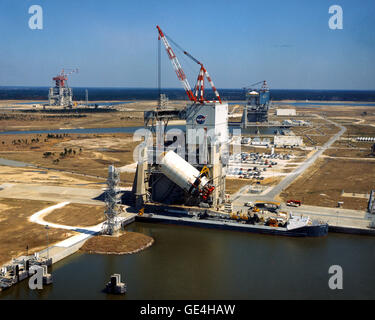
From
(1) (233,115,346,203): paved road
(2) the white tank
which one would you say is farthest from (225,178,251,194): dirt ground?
(2) the white tank

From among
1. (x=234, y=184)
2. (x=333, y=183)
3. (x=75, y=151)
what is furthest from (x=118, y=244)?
(x=75, y=151)

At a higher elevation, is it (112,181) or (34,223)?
(112,181)

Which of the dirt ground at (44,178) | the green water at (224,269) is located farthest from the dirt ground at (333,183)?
the dirt ground at (44,178)

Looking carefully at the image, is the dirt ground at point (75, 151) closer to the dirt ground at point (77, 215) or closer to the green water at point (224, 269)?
the dirt ground at point (77, 215)

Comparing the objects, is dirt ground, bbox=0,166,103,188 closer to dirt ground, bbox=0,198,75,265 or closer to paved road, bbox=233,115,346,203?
dirt ground, bbox=0,198,75,265
